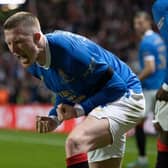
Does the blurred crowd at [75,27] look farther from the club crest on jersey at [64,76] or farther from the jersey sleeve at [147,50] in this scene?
the club crest on jersey at [64,76]

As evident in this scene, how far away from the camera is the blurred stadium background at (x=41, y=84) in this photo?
11.0 m

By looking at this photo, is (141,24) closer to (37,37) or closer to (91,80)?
(91,80)

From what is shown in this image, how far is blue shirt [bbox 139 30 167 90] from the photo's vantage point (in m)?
9.07

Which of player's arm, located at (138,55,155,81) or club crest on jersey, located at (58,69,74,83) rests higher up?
club crest on jersey, located at (58,69,74,83)

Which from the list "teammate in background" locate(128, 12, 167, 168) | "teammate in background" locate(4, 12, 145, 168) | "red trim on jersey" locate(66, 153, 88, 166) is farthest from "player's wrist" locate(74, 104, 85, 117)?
"teammate in background" locate(128, 12, 167, 168)

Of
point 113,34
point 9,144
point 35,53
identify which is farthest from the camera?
point 113,34

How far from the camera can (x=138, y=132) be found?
8961 mm

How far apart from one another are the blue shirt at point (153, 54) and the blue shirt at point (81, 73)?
13.2 ft

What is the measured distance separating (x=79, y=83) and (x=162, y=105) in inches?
31.4

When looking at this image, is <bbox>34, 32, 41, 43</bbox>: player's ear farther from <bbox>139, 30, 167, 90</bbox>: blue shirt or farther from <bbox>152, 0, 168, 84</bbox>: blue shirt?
<bbox>139, 30, 167, 90</bbox>: blue shirt

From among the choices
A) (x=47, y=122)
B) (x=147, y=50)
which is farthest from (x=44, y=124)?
(x=147, y=50)

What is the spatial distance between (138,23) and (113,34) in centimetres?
891

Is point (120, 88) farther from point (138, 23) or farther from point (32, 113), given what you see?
point (32, 113)

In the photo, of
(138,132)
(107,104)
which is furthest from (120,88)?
(138,132)
